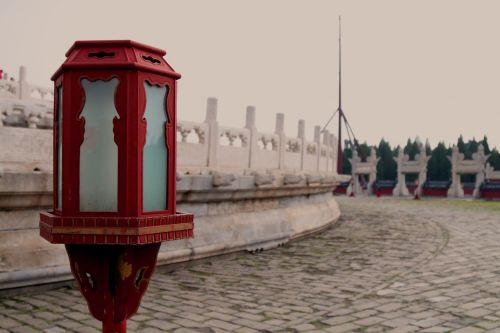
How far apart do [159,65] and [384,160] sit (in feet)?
167

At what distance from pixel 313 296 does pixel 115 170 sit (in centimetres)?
369

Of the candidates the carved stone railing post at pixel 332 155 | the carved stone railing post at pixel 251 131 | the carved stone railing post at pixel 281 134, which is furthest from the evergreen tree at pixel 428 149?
the carved stone railing post at pixel 251 131

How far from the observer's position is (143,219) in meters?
2.67

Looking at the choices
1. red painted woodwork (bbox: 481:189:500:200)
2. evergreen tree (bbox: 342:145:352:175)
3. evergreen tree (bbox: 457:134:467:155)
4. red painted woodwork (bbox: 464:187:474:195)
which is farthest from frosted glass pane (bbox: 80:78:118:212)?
evergreen tree (bbox: 457:134:467:155)

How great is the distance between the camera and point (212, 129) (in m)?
8.95

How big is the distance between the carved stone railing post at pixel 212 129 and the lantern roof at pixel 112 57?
6.07m

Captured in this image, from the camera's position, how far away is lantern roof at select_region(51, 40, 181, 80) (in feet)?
8.79

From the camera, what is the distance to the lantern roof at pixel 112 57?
8.79 ft

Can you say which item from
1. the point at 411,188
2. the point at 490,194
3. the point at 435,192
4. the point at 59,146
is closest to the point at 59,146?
the point at 59,146

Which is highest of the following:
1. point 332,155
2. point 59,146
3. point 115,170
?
point 332,155

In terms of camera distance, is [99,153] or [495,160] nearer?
[99,153]

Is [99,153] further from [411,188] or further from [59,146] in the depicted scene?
[411,188]

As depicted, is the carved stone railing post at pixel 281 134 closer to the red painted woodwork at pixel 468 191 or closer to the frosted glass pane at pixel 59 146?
the frosted glass pane at pixel 59 146

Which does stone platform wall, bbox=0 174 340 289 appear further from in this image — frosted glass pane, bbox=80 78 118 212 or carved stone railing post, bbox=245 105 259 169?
frosted glass pane, bbox=80 78 118 212
